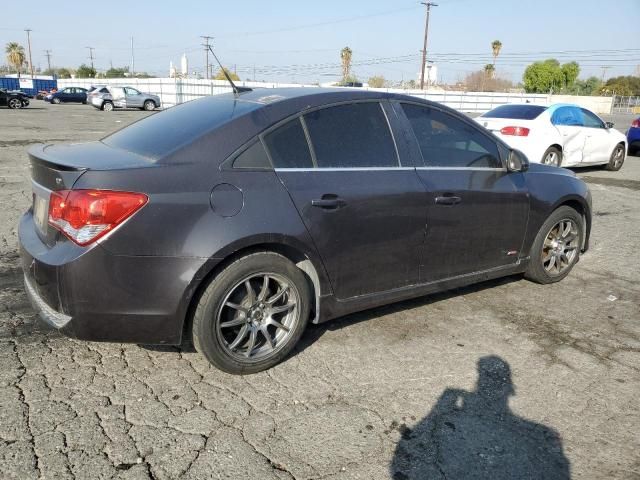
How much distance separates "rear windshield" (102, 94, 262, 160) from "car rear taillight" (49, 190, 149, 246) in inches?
15.0

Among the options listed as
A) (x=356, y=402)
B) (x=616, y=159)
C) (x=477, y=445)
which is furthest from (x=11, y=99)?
(x=477, y=445)

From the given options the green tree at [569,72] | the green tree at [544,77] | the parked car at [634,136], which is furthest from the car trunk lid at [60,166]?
the green tree at [569,72]

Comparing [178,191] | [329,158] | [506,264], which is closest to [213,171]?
[178,191]

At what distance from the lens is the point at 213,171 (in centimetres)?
297

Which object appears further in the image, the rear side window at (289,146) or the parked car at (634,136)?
the parked car at (634,136)

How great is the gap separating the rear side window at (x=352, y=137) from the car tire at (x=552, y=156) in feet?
26.5

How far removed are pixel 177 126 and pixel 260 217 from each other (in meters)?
0.93

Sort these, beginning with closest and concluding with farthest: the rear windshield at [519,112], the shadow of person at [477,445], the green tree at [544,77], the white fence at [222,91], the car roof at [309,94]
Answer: the shadow of person at [477,445], the car roof at [309,94], the rear windshield at [519,112], the white fence at [222,91], the green tree at [544,77]

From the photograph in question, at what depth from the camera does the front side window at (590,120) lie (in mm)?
11789

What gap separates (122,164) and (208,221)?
57 centimetres

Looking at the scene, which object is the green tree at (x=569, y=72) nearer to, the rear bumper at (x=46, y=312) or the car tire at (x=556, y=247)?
the car tire at (x=556, y=247)

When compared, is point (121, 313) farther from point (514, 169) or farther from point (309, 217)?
point (514, 169)

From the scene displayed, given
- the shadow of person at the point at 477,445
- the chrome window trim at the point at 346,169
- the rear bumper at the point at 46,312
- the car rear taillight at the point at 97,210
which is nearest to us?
the shadow of person at the point at 477,445

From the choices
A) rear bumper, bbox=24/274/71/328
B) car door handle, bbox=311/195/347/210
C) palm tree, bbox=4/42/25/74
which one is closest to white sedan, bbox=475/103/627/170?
car door handle, bbox=311/195/347/210
